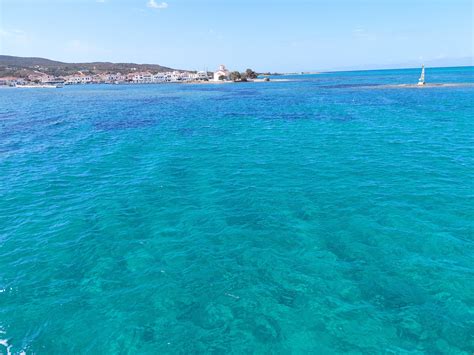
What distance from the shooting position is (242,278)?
485 inches

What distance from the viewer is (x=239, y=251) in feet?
46.5

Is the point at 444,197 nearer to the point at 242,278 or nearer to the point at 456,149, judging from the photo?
the point at 456,149

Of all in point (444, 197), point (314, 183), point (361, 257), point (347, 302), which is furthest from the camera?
point (314, 183)

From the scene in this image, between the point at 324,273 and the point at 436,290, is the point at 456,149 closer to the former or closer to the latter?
the point at 436,290

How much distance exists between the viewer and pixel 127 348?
369 inches

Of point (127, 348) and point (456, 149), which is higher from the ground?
point (456, 149)

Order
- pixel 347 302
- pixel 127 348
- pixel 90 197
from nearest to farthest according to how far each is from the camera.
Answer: pixel 127 348, pixel 347 302, pixel 90 197

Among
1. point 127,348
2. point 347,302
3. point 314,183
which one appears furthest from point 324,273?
point 314,183

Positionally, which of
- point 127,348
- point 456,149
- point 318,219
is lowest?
point 127,348

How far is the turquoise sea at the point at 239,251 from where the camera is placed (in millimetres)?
9789

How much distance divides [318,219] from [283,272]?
5352 mm

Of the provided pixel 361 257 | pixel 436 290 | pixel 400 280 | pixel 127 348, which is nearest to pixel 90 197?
pixel 127 348

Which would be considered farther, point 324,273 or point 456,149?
point 456,149

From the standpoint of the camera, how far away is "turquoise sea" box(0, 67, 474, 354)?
9789 mm
